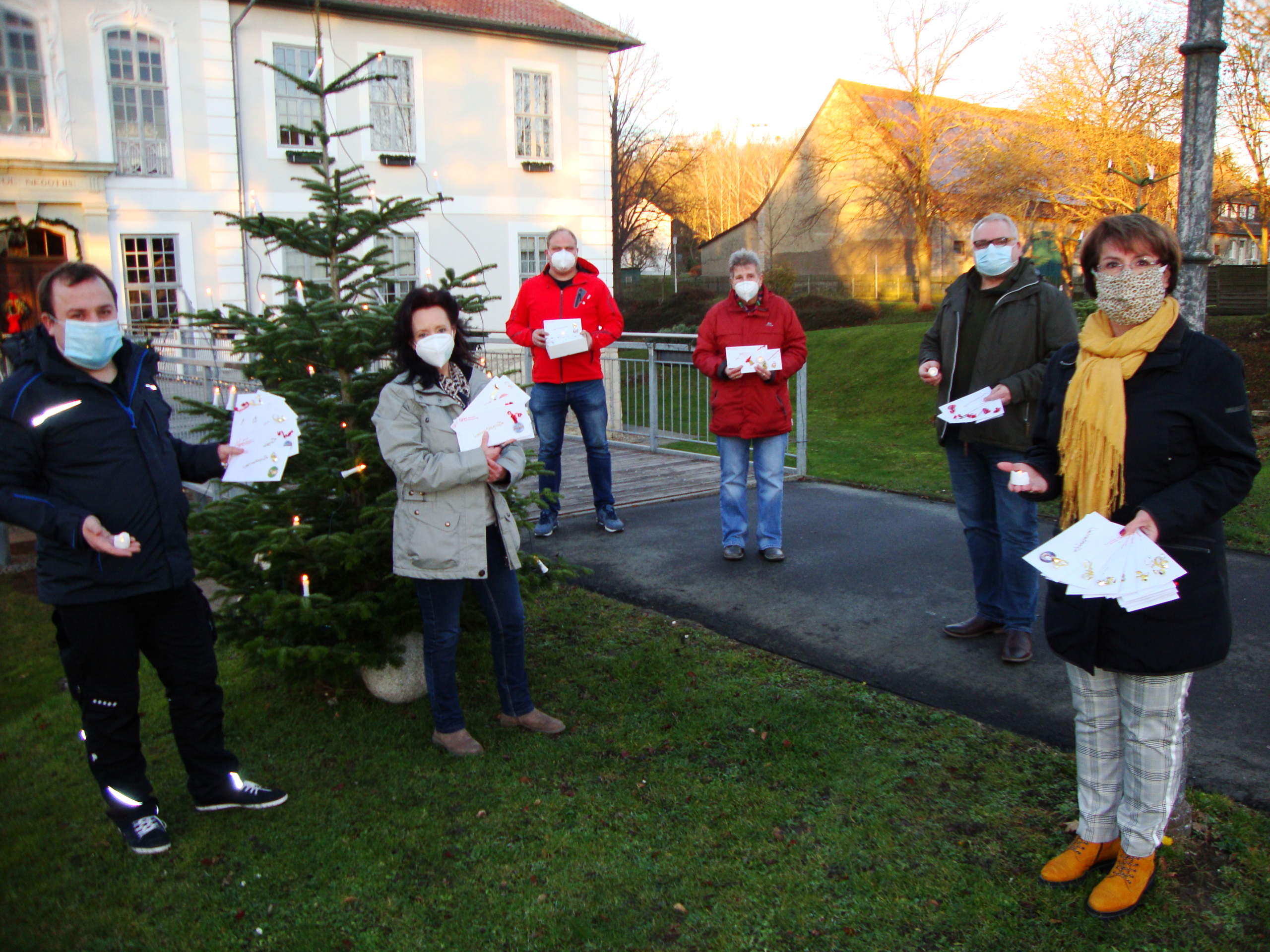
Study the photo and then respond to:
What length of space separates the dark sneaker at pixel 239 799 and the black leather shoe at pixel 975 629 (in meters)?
3.49

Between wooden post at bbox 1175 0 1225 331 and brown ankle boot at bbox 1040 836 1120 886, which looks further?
wooden post at bbox 1175 0 1225 331

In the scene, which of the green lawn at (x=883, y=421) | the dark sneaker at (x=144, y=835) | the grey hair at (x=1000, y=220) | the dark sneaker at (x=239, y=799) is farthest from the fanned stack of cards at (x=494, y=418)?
the green lawn at (x=883, y=421)

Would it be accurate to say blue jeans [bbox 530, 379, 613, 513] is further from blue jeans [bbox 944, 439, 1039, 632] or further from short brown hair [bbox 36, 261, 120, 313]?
short brown hair [bbox 36, 261, 120, 313]

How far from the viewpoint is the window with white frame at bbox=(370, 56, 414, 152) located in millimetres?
19641

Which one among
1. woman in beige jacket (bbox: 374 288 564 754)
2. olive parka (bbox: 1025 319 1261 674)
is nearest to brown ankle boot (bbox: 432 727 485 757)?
woman in beige jacket (bbox: 374 288 564 754)

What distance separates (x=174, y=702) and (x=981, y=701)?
3.43m

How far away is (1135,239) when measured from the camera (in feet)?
9.14

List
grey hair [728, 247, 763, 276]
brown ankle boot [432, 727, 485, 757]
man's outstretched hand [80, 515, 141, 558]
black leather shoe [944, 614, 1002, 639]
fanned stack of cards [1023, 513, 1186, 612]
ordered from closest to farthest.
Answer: fanned stack of cards [1023, 513, 1186, 612]
man's outstretched hand [80, 515, 141, 558]
brown ankle boot [432, 727, 485, 757]
black leather shoe [944, 614, 1002, 639]
grey hair [728, 247, 763, 276]

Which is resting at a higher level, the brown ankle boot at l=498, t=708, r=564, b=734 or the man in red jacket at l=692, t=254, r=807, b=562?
the man in red jacket at l=692, t=254, r=807, b=562

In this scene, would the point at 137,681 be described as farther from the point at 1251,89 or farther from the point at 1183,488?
the point at 1251,89

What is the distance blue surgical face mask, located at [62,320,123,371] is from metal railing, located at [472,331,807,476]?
21.9 feet

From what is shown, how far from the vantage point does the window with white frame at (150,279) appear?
700 inches

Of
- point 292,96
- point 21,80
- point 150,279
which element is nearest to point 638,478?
point 150,279

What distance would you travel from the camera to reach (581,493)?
9.08 metres
